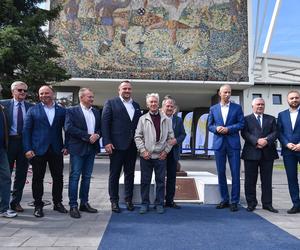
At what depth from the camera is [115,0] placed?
26.7m

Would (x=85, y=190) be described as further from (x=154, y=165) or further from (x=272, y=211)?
(x=272, y=211)

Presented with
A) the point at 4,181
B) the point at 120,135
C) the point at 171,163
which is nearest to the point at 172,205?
the point at 171,163

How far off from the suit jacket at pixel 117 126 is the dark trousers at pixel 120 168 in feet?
0.44

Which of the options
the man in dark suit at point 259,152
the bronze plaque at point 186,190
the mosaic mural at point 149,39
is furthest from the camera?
the mosaic mural at point 149,39

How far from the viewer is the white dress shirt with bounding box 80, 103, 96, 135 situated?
606 centimetres

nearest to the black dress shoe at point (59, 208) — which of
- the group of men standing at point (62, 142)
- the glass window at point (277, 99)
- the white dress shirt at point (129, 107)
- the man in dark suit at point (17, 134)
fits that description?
the group of men standing at point (62, 142)

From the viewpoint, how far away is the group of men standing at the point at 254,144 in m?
6.35

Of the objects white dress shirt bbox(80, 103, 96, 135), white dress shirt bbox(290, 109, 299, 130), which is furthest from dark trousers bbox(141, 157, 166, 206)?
white dress shirt bbox(290, 109, 299, 130)

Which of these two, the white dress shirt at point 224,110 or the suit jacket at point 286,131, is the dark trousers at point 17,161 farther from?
the suit jacket at point 286,131

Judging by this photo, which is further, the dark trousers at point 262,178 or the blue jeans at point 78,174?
the dark trousers at point 262,178

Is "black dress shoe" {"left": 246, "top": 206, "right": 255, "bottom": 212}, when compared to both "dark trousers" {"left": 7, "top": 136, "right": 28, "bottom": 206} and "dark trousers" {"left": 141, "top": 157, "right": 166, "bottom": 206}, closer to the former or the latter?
"dark trousers" {"left": 141, "top": 157, "right": 166, "bottom": 206}

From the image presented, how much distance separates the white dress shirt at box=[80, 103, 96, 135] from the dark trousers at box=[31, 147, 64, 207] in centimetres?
58

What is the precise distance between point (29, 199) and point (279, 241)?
4.75 meters

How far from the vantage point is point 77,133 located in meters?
5.85
